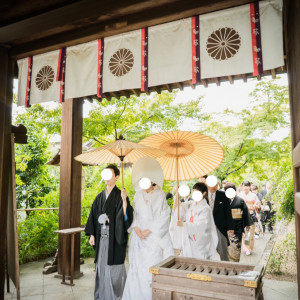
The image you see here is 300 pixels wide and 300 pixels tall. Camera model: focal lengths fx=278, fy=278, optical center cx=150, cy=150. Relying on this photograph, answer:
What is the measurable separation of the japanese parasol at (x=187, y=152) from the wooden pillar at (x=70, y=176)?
7.34 ft

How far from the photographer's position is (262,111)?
11.1 m

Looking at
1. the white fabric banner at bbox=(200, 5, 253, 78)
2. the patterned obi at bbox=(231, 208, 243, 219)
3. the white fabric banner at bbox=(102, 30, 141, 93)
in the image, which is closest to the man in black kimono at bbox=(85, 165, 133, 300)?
the white fabric banner at bbox=(102, 30, 141, 93)

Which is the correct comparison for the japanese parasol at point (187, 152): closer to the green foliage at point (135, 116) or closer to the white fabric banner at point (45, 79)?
the white fabric banner at point (45, 79)

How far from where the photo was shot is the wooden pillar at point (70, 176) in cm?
635

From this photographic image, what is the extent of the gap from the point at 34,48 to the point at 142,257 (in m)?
3.47

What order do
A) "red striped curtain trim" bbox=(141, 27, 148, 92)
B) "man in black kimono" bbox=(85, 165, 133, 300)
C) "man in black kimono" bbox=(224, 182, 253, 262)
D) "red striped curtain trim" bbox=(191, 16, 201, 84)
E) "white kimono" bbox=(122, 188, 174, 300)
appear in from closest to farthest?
"red striped curtain trim" bbox=(191, 16, 201, 84) < "red striped curtain trim" bbox=(141, 27, 148, 92) < "white kimono" bbox=(122, 188, 174, 300) < "man in black kimono" bbox=(85, 165, 133, 300) < "man in black kimono" bbox=(224, 182, 253, 262)

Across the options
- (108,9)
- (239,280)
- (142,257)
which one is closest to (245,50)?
(108,9)

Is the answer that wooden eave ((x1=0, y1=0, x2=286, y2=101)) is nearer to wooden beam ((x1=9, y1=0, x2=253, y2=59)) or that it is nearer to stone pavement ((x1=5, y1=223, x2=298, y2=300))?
wooden beam ((x1=9, y1=0, x2=253, y2=59))

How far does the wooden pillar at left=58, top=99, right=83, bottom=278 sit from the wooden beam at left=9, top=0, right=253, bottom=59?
97.6 inches

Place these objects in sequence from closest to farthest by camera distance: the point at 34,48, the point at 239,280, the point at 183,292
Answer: the point at 239,280, the point at 183,292, the point at 34,48

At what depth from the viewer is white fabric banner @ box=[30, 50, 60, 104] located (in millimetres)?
4160

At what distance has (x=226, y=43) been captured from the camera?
3.25 meters

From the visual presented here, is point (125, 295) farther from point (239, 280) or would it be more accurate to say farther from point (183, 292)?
point (239, 280)

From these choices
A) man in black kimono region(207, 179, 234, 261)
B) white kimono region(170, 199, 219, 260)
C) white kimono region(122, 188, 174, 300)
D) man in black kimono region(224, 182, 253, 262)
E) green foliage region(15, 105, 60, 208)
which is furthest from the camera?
green foliage region(15, 105, 60, 208)
